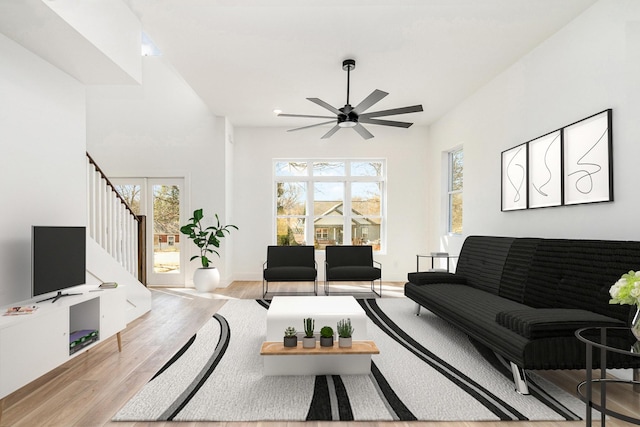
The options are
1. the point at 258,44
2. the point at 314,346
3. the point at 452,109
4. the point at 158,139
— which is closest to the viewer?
the point at 314,346

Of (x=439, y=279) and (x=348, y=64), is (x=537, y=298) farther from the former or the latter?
(x=348, y=64)

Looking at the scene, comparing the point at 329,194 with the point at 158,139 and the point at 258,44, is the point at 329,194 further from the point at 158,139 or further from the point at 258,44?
the point at 258,44

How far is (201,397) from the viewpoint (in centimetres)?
252

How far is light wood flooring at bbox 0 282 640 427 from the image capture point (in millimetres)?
2209

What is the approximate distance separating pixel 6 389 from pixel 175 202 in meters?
5.13

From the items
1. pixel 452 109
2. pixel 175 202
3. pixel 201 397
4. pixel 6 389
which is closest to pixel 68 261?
pixel 6 389

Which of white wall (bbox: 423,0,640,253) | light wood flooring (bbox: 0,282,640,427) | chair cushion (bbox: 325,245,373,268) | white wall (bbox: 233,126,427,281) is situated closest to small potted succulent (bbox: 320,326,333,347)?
light wood flooring (bbox: 0,282,640,427)

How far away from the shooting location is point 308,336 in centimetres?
288

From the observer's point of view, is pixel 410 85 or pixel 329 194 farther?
pixel 329 194

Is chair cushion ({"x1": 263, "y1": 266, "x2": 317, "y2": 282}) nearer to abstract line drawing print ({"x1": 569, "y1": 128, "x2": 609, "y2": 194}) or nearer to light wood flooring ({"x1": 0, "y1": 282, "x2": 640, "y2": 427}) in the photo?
light wood flooring ({"x1": 0, "y1": 282, "x2": 640, "y2": 427})

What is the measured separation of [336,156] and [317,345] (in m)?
5.17

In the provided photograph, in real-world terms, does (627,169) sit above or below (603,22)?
below

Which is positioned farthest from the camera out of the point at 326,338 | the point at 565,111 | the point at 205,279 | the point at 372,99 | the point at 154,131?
the point at 154,131

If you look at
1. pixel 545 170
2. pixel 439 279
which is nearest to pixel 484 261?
pixel 439 279
